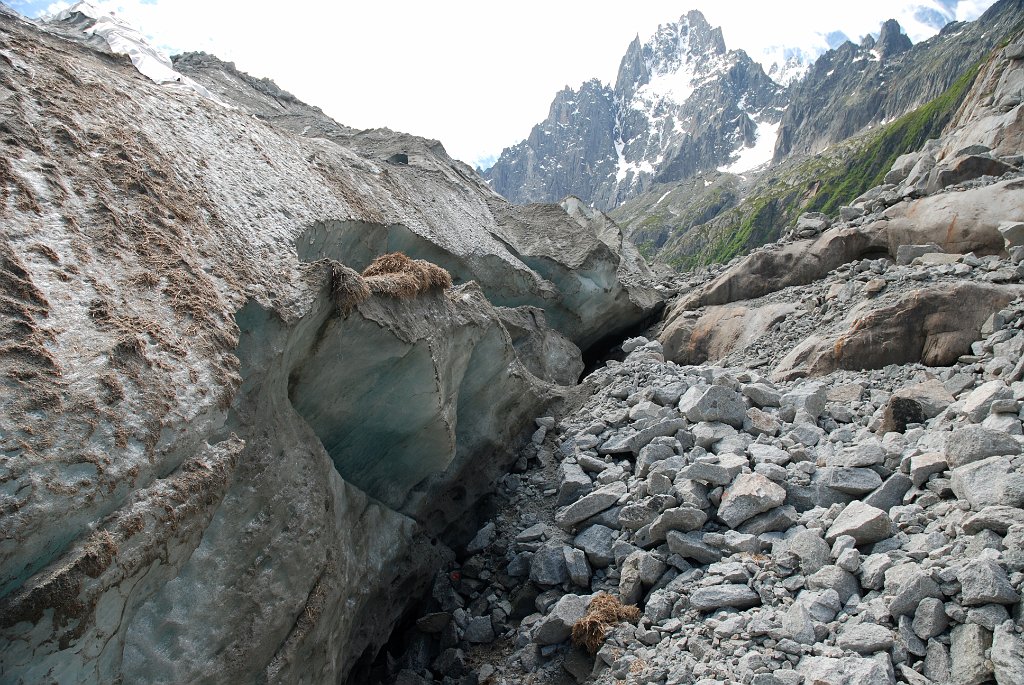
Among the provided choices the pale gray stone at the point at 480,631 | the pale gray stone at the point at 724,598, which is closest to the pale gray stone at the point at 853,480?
the pale gray stone at the point at 724,598

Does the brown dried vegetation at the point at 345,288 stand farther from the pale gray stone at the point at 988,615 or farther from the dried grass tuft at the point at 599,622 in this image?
the pale gray stone at the point at 988,615

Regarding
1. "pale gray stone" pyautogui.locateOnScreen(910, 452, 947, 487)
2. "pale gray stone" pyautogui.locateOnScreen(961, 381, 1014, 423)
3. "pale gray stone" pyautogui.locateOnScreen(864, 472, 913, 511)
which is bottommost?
"pale gray stone" pyautogui.locateOnScreen(864, 472, 913, 511)

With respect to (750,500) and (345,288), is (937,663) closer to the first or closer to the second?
(750,500)

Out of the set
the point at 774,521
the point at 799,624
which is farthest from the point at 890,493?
the point at 799,624

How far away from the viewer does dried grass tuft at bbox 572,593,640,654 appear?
9422 millimetres

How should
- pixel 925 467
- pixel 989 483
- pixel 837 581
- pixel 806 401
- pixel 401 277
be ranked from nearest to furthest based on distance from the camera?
pixel 837 581 → pixel 989 483 → pixel 925 467 → pixel 401 277 → pixel 806 401

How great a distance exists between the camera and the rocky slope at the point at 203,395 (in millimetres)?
5406

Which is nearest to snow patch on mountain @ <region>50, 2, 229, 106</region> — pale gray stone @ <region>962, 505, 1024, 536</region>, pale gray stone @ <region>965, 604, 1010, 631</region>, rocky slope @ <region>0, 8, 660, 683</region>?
rocky slope @ <region>0, 8, 660, 683</region>

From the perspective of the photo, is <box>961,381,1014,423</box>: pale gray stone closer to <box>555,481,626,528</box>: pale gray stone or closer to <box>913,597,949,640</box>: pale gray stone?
<box>913,597,949,640</box>: pale gray stone

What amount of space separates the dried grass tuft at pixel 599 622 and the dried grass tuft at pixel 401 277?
5.66 metres

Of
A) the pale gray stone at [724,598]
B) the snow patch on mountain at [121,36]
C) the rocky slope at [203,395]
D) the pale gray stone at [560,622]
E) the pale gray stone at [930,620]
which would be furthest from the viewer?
the snow patch on mountain at [121,36]

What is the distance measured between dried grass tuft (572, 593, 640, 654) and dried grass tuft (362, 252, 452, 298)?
5.66 m

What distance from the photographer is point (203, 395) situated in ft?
21.7

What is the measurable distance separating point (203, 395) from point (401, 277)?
4.66 m
